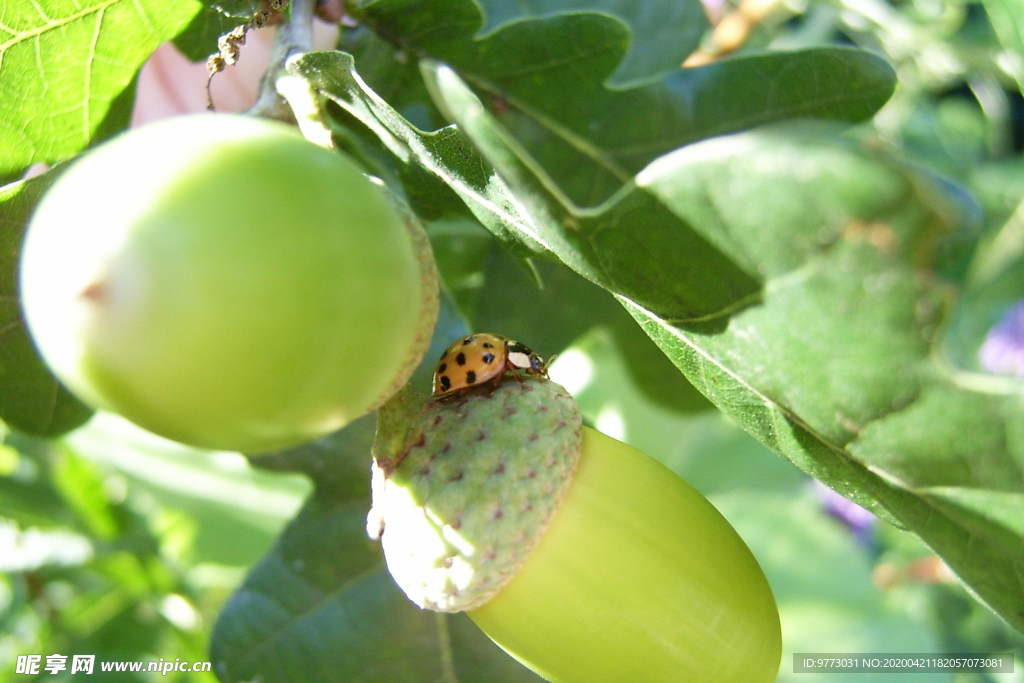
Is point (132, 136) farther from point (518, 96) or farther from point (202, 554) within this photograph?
point (202, 554)

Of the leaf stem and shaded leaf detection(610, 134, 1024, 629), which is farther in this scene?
the leaf stem

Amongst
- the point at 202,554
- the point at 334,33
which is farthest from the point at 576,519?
the point at 202,554

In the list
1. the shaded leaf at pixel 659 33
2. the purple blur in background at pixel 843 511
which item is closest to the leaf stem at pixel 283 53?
the shaded leaf at pixel 659 33

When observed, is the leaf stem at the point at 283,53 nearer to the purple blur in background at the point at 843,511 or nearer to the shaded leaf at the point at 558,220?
the shaded leaf at the point at 558,220

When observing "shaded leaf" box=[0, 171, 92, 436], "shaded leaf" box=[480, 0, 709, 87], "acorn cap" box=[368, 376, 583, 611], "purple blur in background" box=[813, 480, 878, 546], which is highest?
"shaded leaf" box=[0, 171, 92, 436]

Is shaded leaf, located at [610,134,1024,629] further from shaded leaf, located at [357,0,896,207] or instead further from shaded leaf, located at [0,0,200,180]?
shaded leaf, located at [0,0,200,180]

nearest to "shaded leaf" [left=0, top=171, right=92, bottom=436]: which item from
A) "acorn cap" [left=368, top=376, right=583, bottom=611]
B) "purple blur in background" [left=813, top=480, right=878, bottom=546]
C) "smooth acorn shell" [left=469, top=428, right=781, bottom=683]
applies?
"acorn cap" [left=368, top=376, right=583, bottom=611]
